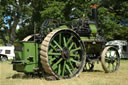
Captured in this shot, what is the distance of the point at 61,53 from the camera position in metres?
8.23

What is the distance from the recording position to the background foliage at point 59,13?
27172 mm

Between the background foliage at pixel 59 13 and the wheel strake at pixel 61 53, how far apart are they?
15.7 m

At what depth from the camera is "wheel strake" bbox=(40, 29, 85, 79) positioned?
7727 millimetres

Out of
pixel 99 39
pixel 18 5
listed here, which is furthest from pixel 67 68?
pixel 18 5

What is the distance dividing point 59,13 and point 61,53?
61.8 feet

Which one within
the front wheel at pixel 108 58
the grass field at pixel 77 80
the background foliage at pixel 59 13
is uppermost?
the background foliage at pixel 59 13

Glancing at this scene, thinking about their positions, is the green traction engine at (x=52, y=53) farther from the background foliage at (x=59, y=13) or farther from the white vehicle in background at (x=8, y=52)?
the white vehicle in background at (x=8, y=52)

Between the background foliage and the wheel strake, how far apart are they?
15739mm

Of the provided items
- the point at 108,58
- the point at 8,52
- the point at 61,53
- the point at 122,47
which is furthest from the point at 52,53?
the point at 122,47

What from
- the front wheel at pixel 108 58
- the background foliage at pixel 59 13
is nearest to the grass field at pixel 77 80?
the front wheel at pixel 108 58

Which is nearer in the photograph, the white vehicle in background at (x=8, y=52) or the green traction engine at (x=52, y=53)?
the green traction engine at (x=52, y=53)

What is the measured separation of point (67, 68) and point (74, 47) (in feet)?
3.64

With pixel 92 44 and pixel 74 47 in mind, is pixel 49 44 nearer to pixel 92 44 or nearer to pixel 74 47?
pixel 74 47

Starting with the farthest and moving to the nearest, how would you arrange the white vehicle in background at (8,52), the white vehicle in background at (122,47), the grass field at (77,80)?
the white vehicle in background at (122,47) < the white vehicle in background at (8,52) < the grass field at (77,80)
